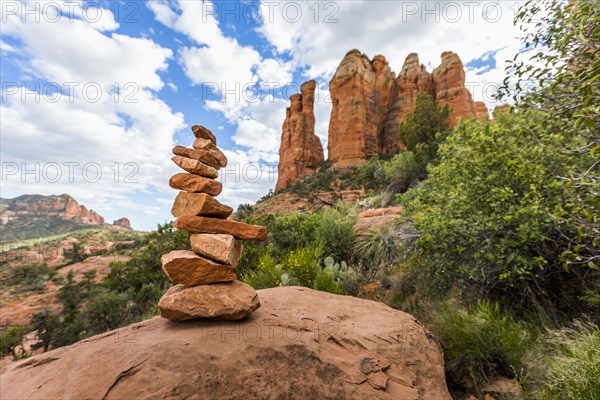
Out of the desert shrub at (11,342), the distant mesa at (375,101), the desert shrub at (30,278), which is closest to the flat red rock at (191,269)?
the desert shrub at (11,342)

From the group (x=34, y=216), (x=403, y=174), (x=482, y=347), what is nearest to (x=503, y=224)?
(x=482, y=347)

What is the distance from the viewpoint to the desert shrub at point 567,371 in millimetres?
2461

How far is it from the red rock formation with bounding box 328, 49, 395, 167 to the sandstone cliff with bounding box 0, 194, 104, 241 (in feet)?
177

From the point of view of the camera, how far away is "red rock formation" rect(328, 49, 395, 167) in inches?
1785

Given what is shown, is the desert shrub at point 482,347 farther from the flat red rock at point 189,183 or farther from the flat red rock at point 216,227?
the flat red rock at point 189,183

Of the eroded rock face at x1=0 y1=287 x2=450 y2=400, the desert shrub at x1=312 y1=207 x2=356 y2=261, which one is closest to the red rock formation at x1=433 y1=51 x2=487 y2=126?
the desert shrub at x1=312 y1=207 x2=356 y2=261

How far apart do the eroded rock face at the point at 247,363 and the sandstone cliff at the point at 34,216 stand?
55.2 m

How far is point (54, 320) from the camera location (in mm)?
8102

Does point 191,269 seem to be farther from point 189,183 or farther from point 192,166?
point 192,166

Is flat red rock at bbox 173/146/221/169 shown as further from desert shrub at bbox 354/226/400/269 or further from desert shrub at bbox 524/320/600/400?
desert shrub at bbox 354/226/400/269

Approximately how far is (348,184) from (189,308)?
33726 millimetres

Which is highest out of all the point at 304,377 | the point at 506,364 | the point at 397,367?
the point at 304,377

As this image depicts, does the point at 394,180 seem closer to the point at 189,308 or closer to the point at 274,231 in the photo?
the point at 274,231

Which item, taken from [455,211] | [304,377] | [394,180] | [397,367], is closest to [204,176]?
[304,377]
